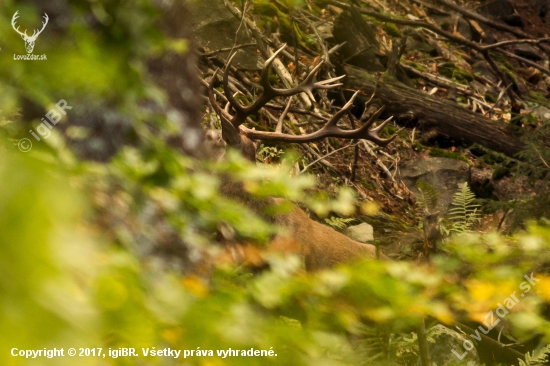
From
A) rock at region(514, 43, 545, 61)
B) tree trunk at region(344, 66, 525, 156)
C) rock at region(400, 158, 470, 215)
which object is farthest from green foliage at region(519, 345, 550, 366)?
rock at region(514, 43, 545, 61)

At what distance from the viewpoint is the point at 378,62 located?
11.6 meters

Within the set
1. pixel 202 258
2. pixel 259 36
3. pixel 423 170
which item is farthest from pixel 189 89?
pixel 423 170

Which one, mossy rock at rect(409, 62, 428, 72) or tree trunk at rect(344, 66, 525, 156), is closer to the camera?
tree trunk at rect(344, 66, 525, 156)

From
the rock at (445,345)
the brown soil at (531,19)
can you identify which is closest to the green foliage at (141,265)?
the rock at (445,345)

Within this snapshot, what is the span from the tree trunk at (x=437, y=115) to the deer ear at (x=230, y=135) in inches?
217

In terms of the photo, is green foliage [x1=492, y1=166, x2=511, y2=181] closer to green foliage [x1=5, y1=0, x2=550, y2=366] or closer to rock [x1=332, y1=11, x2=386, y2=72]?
rock [x1=332, y1=11, x2=386, y2=72]

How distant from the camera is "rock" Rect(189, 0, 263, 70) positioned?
8.30 metres

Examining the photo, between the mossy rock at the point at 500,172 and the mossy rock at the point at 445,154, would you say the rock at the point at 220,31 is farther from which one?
the mossy rock at the point at 500,172

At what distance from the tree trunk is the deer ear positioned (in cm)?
551

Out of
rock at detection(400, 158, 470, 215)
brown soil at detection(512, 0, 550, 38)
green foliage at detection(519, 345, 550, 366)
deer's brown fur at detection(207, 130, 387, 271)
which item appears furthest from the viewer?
brown soil at detection(512, 0, 550, 38)

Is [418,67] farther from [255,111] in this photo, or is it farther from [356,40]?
[255,111]

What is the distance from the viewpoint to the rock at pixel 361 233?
6121mm

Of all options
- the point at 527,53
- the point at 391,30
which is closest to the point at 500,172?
the point at 391,30

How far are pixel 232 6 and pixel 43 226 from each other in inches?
328
